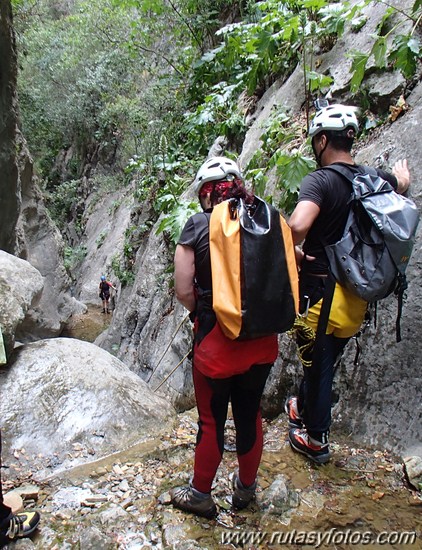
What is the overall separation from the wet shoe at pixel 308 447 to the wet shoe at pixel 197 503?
2.89 ft

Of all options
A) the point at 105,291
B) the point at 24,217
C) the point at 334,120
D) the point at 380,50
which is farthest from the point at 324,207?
the point at 105,291

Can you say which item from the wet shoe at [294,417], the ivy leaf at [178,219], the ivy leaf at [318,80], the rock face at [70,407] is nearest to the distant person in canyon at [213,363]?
the wet shoe at [294,417]

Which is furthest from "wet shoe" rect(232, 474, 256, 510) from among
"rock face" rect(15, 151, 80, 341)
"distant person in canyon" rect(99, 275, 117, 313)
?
"distant person in canyon" rect(99, 275, 117, 313)

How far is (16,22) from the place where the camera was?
57.2ft

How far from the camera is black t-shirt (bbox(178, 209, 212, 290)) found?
2350 millimetres

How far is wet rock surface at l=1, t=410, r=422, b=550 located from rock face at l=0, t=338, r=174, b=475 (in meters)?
0.25

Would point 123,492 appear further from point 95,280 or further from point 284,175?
point 95,280

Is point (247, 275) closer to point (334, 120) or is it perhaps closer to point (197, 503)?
point (334, 120)

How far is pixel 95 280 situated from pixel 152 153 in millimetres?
10496

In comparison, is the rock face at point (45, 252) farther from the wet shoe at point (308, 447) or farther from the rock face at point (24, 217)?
the wet shoe at point (308, 447)

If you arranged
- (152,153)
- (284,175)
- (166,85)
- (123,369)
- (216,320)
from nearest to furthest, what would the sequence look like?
(216,320) < (284,175) < (123,369) < (152,153) < (166,85)

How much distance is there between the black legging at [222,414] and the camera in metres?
2.45

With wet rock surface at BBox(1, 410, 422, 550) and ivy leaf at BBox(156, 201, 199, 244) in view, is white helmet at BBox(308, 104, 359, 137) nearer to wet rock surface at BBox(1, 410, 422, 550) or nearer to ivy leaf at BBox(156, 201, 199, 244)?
wet rock surface at BBox(1, 410, 422, 550)

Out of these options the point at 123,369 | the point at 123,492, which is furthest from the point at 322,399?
the point at 123,369
